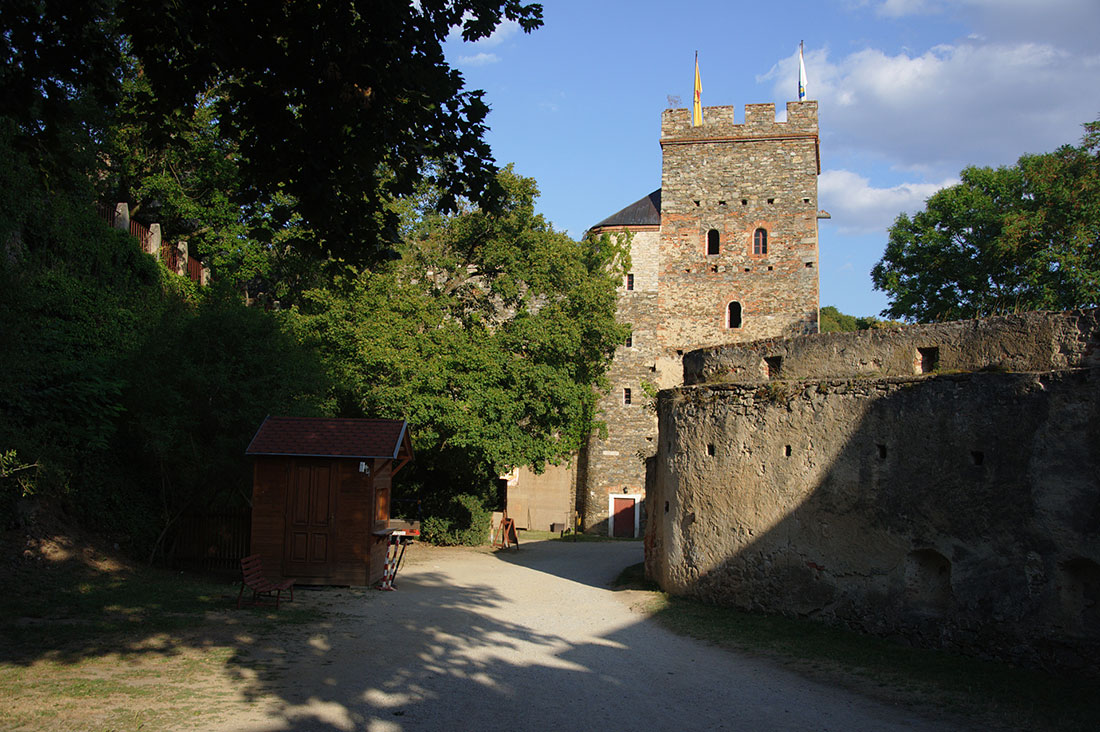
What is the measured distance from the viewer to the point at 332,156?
7.62 m

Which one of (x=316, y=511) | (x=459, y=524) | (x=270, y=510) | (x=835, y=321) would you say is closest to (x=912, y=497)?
(x=316, y=511)

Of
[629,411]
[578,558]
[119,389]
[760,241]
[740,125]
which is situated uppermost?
[740,125]

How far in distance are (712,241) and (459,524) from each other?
1580cm

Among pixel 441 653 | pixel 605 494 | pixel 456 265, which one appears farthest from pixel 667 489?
pixel 605 494

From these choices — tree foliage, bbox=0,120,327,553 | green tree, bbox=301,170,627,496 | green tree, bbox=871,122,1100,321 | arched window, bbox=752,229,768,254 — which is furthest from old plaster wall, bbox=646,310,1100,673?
arched window, bbox=752,229,768,254

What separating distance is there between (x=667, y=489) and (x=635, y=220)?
69.5 feet

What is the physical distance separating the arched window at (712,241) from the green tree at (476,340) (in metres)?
7.09

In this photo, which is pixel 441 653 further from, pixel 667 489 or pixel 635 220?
pixel 635 220

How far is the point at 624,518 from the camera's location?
103 feet

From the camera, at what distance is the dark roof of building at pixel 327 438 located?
46.1 feet

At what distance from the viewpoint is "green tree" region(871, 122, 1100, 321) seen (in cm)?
2812

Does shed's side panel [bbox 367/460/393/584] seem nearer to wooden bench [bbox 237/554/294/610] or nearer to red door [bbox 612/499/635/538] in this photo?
wooden bench [bbox 237/554/294/610]

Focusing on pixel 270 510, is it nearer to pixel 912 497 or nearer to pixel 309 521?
pixel 309 521

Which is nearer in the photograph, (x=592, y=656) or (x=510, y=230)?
(x=592, y=656)
